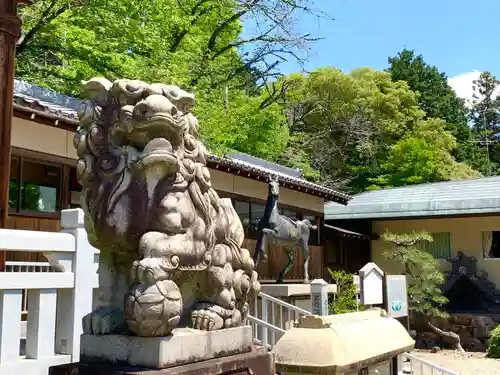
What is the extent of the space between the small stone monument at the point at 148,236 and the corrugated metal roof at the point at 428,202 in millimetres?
17964

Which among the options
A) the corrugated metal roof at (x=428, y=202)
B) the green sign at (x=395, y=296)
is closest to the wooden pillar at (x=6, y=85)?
the green sign at (x=395, y=296)

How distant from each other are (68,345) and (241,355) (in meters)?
2.10

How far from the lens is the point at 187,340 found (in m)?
3.12

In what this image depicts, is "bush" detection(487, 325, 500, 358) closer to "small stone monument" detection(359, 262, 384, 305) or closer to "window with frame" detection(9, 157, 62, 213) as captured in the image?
"small stone monument" detection(359, 262, 384, 305)

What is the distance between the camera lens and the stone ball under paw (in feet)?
9.53

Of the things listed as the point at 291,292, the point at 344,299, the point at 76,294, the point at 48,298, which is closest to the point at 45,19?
the point at 291,292

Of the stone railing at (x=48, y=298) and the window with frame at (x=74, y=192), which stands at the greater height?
the window with frame at (x=74, y=192)

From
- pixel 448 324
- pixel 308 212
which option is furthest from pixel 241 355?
pixel 448 324

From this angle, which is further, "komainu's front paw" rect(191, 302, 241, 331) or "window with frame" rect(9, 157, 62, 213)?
"window with frame" rect(9, 157, 62, 213)

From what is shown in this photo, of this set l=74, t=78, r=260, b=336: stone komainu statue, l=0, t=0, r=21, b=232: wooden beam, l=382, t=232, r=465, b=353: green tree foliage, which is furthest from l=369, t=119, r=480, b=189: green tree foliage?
l=74, t=78, r=260, b=336: stone komainu statue

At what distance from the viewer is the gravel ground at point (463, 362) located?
14.1m

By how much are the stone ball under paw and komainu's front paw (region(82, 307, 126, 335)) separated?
0.22 metres

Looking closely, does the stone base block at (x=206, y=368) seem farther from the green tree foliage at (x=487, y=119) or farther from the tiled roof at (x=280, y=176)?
the green tree foliage at (x=487, y=119)

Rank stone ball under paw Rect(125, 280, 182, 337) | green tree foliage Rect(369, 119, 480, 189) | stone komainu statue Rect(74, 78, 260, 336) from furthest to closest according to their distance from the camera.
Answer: green tree foliage Rect(369, 119, 480, 189) → stone komainu statue Rect(74, 78, 260, 336) → stone ball under paw Rect(125, 280, 182, 337)
